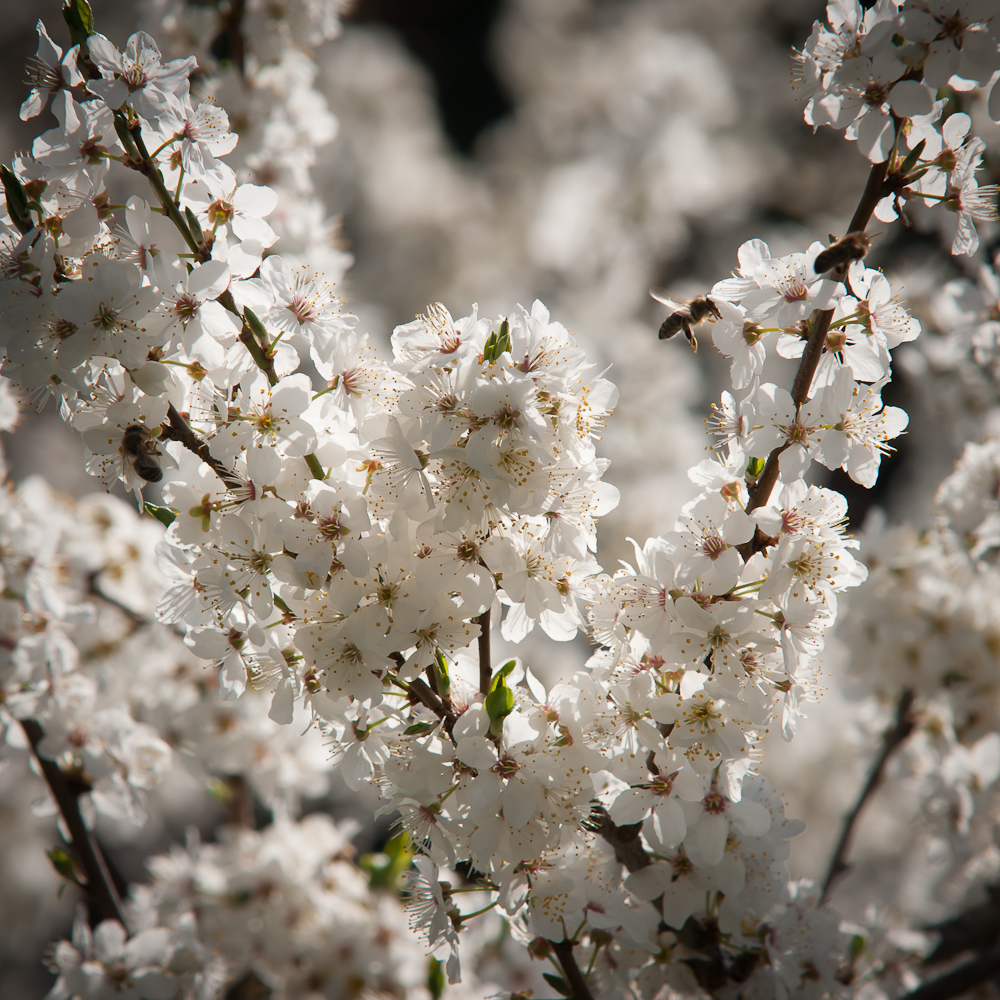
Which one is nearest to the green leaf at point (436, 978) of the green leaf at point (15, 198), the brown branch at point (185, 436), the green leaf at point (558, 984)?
the green leaf at point (558, 984)

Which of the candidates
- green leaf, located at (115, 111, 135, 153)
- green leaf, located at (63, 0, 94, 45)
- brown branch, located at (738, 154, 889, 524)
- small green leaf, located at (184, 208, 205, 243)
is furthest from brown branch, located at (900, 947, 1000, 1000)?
green leaf, located at (63, 0, 94, 45)

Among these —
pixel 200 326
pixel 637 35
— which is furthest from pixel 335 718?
pixel 637 35

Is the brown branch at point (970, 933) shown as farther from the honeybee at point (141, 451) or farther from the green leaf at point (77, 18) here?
the green leaf at point (77, 18)

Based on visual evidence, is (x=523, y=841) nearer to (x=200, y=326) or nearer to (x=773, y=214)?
(x=200, y=326)

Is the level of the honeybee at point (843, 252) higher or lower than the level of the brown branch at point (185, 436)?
lower

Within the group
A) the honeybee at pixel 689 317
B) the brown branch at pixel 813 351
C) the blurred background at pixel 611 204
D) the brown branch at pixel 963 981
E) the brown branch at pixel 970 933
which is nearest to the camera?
the brown branch at pixel 813 351
